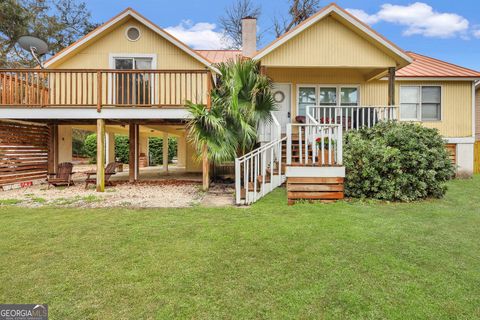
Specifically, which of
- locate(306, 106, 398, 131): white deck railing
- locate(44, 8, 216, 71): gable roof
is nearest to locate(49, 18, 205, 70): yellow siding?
locate(44, 8, 216, 71): gable roof

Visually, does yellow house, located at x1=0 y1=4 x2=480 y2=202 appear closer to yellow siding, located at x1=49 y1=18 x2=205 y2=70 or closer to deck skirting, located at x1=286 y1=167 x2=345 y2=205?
yellow siding, located at x1=49 y1=18 x2=205 y2=70

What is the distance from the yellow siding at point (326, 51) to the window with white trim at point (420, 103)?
3.00 metres

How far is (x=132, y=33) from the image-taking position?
11.4 meters

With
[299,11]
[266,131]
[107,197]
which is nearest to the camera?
[107,197]

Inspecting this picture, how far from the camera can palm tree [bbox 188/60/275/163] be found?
8.29 m

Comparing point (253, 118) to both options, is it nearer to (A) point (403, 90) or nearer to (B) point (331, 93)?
(B) point (331, 93)

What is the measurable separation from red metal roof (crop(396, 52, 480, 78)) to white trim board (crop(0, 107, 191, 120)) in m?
9.49

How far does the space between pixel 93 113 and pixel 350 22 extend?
8.77 meters

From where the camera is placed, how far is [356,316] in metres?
2.48

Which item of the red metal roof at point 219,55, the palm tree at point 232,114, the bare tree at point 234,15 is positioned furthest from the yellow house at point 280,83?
the bare tree at point 234,15

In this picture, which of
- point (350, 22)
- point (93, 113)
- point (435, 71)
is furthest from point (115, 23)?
point (435, 71)

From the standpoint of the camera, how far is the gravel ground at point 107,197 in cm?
696

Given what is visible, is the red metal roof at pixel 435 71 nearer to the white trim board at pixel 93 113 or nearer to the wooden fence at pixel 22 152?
the white trim board at pixel 93 113

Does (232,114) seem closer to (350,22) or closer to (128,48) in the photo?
(350,22)
